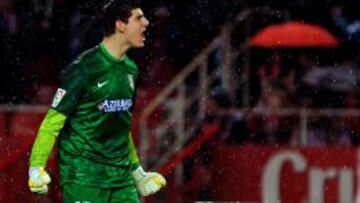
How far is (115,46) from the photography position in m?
8.65

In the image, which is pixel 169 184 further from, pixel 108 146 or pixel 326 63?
pixel 108 146

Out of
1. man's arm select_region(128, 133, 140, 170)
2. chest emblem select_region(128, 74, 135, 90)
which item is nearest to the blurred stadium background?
man's arm select_region(128, 133, 140, 170)

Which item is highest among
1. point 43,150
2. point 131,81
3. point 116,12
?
point 116,12

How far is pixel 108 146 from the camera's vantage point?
866 cm

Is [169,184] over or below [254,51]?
below

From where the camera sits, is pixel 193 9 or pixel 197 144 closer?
pixel 197 144

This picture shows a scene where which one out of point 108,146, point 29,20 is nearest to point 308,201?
point 29,20

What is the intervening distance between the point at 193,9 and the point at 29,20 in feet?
5.49

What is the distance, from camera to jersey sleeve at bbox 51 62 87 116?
27.8ft

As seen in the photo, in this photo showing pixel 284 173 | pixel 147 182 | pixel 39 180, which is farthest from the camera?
pixel 284 173

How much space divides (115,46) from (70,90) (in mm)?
392

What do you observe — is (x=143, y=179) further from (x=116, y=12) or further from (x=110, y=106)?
(x=116, y=12)

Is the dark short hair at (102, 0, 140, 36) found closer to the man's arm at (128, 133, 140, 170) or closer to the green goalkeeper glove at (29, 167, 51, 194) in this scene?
the man's arm at (128, 133, 140, 170)

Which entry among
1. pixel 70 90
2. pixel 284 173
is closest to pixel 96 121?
pixel 70 90
